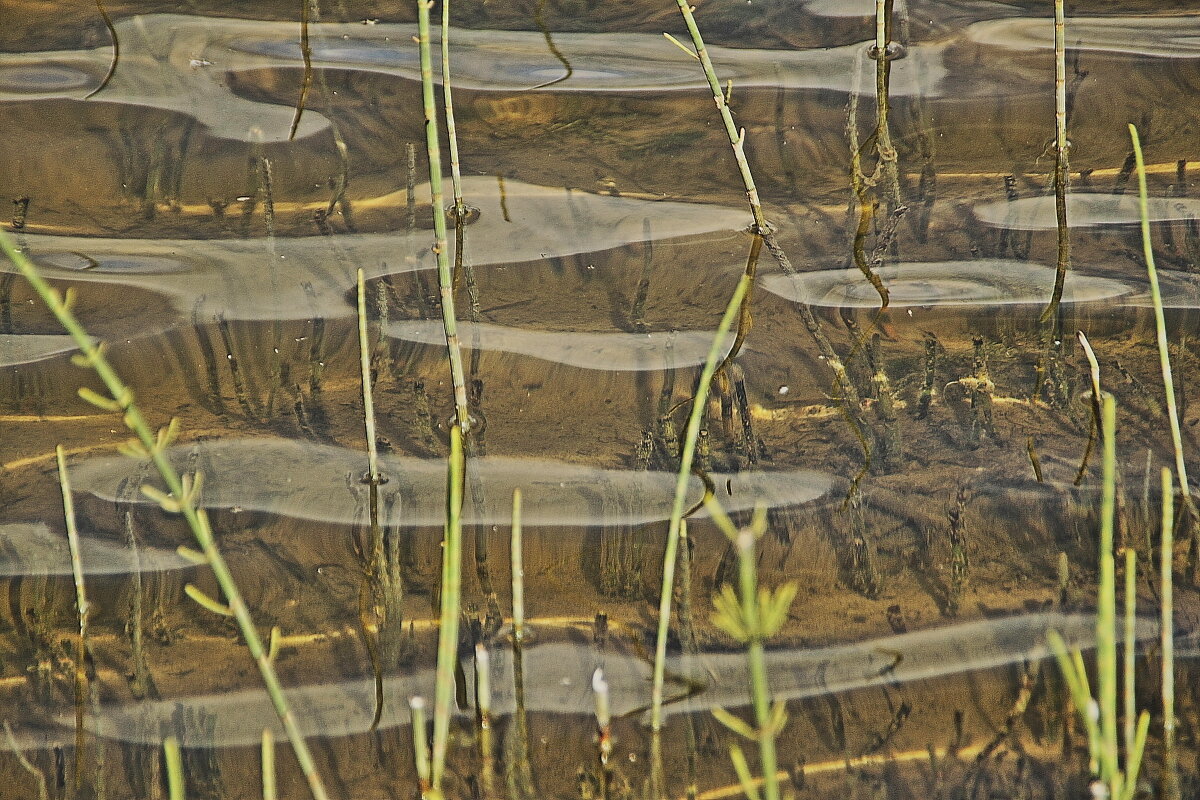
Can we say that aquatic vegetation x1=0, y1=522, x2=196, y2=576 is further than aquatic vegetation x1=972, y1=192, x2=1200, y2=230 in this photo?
No

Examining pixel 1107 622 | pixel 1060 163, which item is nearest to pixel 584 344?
pixel 1060 163

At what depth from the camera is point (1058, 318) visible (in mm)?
1816

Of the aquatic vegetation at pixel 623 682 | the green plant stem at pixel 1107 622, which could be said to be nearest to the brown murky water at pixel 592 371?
the aquatic vegetation at pixel 623 682

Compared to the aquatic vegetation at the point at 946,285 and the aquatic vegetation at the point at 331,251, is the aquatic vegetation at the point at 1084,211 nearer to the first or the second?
the aquatic vegetation at the point at 946,285

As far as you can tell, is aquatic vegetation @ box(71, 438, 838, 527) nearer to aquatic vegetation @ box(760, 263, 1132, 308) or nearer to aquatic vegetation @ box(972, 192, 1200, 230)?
aquatic vegetation @ box(760, 263, 1132, 308)

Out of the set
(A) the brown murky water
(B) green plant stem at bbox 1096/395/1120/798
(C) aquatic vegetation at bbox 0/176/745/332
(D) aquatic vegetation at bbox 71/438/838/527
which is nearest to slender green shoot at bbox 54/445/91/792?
(A) the brown murky water

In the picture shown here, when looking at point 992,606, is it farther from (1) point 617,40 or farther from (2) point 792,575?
(1) point 617,40

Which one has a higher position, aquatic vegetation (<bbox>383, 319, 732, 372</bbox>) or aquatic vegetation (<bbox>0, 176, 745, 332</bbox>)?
aquatic vegetation (<bbox>0, 176, 745, 332</bbox>)

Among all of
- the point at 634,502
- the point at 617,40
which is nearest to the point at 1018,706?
the point at 634,502

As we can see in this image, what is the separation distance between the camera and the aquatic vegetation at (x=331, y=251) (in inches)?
75.6

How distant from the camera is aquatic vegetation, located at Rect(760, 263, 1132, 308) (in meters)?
1.85

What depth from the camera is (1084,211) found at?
1964 mm

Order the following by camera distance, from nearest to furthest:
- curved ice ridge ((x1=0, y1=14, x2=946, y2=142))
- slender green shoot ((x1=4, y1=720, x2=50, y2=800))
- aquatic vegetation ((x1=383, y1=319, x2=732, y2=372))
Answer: slender green shoot ((x1=4, y1=720, x2=50, y2=800))
aquatic vegetation ((x1=383, y1=319, x2=732, y2=372))
curved ice ridge ((x1=0, y1=14, x2=946, y2=142))

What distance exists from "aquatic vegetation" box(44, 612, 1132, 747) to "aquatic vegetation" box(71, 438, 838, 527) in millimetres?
238
